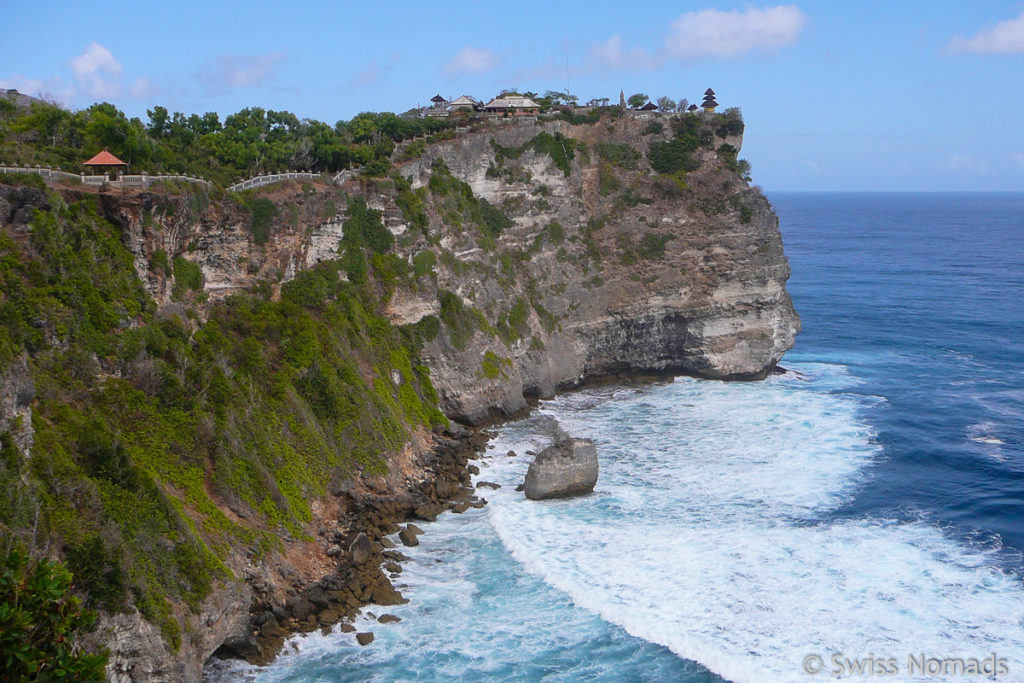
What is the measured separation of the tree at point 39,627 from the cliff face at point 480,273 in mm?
7860

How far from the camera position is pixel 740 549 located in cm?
3828

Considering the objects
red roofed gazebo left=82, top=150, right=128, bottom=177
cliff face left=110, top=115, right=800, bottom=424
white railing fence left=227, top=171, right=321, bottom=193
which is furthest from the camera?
cliff face left=110, top=115, right=800, bottom=424

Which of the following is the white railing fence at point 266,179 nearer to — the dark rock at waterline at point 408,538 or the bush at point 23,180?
the bush at point 23,180

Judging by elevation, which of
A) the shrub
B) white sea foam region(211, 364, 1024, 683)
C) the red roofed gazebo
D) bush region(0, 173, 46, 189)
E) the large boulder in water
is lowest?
white sea foam region(211, 364, 1024, 683)

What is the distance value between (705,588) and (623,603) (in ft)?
11.8

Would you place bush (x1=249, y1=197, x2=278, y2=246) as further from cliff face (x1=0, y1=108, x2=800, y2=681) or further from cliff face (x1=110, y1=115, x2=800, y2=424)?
cliff face (x1=110, y1=115, x2=800, y2=424)

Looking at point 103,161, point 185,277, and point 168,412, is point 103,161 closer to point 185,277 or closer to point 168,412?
point 185,277

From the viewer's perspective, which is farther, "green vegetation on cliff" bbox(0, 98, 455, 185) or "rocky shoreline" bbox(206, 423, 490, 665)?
"green vegetation on cliff" bbox(0, 98, 455, 185)

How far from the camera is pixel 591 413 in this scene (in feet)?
188

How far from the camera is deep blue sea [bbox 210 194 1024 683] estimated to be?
31.1 meters

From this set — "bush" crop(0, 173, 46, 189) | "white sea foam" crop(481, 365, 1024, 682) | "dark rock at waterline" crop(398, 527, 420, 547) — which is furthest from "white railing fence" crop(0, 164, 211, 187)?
"white sea foam" crop(481, 365, 1024, 682)

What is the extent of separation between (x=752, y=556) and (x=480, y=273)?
28.2 meters

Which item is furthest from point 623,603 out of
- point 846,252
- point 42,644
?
point 846,252

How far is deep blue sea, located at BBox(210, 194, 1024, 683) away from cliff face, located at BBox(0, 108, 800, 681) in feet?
7.95
